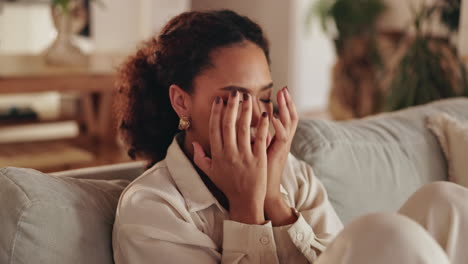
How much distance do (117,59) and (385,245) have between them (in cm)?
335

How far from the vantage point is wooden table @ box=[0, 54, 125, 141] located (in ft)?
10.9

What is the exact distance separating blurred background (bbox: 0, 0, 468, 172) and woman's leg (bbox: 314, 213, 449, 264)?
2.25 meters

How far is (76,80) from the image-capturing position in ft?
11.5

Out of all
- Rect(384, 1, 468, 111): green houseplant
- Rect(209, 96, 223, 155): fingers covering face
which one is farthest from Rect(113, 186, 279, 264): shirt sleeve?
Rect(384, 1, 468, 111): green houseplant

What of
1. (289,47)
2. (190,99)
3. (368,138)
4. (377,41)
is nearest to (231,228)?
(190,99)

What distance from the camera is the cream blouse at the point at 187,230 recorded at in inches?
41.0

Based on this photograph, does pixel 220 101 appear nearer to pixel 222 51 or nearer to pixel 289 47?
pixel 222 51

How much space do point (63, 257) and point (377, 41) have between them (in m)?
4.08

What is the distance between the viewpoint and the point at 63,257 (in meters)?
1.06

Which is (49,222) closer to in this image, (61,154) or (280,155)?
(280,155)

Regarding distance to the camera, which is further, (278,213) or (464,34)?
(464,34)

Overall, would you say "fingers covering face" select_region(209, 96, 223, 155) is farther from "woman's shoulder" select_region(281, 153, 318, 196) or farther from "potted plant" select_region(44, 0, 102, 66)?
"potted plant" select_region(44, 0, 102, 66)

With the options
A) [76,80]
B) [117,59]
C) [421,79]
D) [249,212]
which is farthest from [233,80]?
[117,59]

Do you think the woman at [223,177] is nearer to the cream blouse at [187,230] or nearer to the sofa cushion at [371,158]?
the cream blouse at [187,230]
